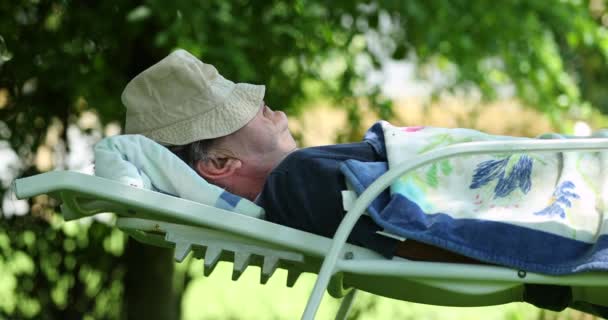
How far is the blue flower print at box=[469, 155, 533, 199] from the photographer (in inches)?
84.1

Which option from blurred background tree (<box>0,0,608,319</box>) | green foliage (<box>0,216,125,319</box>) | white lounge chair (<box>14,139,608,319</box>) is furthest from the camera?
green foliage (<box>0,216,125,319</box>)

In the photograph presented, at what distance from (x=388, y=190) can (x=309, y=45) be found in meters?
1.95

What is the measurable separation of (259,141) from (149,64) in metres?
1.70

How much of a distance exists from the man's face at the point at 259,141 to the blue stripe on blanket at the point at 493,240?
0.48 metres

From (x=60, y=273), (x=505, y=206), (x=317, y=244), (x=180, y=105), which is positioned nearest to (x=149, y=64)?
(x=60, y=273)

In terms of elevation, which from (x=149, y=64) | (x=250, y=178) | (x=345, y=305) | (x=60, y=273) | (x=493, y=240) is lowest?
(x=60, y=273)

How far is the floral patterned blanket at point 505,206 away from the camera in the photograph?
199 centimetres

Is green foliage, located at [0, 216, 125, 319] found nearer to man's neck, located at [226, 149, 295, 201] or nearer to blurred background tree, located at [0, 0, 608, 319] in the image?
blurred background tree, located at [0, 0, 608, 319]

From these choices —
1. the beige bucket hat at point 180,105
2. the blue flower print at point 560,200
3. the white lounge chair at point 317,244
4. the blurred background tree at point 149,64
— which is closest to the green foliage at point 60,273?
the blurred background tree at point 149,64

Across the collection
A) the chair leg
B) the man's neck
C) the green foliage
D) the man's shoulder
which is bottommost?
the green foliage

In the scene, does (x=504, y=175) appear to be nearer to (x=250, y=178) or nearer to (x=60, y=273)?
(x=250, y=178)

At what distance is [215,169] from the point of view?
2451mm

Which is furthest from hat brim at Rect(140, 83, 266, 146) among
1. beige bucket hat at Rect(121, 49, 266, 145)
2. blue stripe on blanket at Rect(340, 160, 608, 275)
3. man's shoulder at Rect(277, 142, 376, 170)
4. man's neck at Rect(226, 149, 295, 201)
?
blue stripe on blanket at Rect(340, 160, 608, 275)

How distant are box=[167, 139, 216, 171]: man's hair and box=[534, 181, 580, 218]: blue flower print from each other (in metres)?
0.84
